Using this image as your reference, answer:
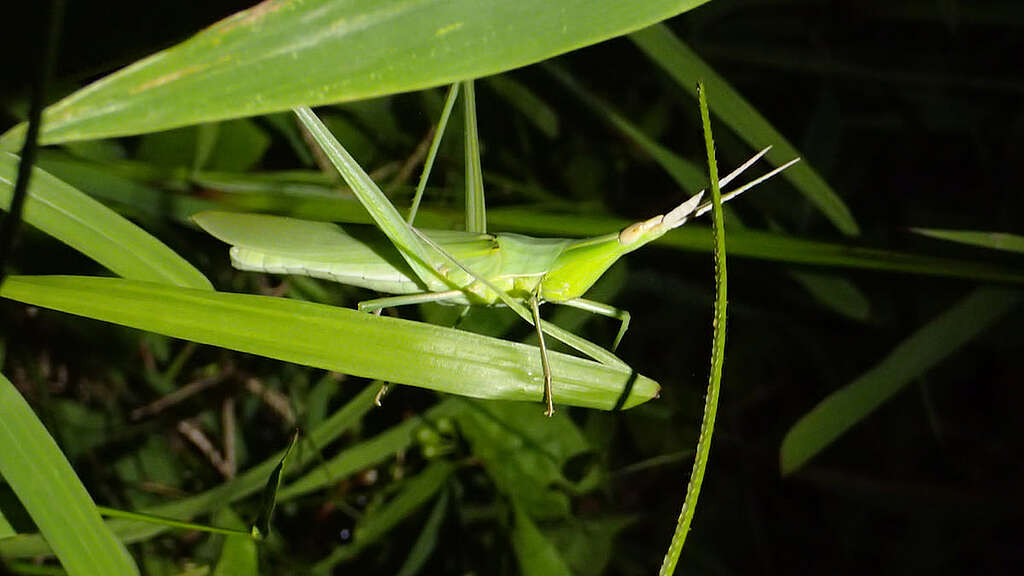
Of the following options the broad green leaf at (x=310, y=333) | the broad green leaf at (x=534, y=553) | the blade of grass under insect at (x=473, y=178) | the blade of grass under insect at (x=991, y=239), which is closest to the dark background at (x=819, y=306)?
the broad green leaf at (x=534, y=553)

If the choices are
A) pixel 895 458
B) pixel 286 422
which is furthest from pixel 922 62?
pixel 286 422

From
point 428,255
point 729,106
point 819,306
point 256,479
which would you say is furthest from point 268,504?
point 819,306

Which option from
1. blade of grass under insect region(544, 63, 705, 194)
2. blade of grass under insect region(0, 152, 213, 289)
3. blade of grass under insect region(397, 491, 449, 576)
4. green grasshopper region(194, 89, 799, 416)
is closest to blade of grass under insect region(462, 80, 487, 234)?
green grasshopper region(194, 89, 799, 416)

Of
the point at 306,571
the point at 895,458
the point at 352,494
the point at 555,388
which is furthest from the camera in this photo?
the point at 895,458

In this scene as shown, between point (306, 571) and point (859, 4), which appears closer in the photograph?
point (306, 571)

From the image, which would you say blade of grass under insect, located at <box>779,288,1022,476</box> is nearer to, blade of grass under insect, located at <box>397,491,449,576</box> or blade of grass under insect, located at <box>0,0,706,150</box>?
blade of grass under insect, located at <box>397,491,449,576</box>

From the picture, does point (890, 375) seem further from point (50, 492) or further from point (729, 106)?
point (50, 492)

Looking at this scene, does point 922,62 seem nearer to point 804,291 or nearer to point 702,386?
point 804,291
